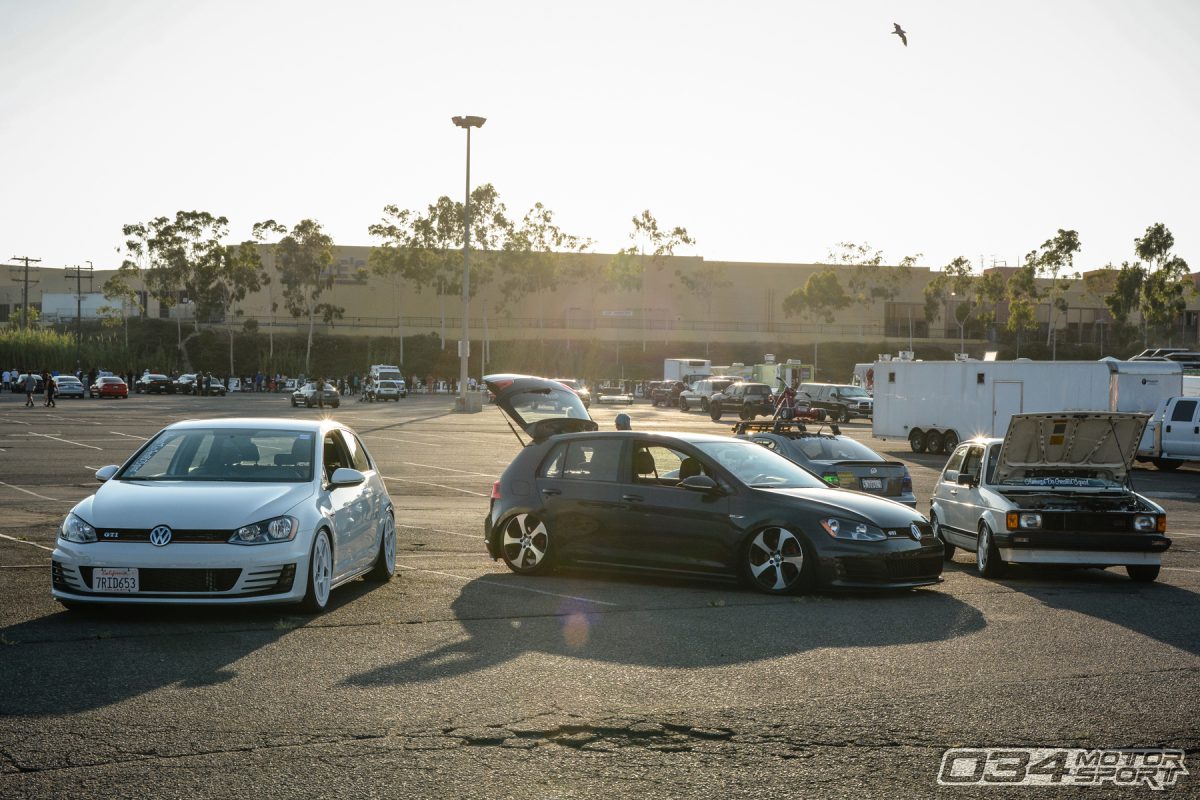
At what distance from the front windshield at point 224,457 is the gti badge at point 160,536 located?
1.14 meters

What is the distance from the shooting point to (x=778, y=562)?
11.6 meters

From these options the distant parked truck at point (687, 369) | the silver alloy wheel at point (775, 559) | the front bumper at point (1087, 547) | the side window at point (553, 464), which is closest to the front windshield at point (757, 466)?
the silver alloy wheel at point (775, 559)

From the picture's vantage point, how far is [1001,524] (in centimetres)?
1319

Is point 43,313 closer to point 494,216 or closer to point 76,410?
point 494,216

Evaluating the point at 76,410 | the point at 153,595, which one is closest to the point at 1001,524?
the point at 153,595

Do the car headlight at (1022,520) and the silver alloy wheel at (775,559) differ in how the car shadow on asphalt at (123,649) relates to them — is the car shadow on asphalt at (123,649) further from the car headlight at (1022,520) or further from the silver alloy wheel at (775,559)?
the car headlight at (1022,520)

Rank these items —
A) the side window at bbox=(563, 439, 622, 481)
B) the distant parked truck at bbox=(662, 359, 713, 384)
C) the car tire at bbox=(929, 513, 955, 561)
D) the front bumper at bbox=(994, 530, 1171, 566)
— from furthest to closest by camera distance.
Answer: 1. the distant parked truck at bbox=(662, 359, 713, 384)
2. the car tire at bbox=(929, 513, 955, 561)
3. the front bumper at bbox=(994, 530, 1171, 566)
4. the side window at bbox=(563, 439, 622, 481)

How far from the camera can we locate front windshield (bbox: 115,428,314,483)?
1081cm

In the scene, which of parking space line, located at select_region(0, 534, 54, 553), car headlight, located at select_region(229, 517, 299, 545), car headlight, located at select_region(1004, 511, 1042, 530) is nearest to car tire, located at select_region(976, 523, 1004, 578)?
car headlight, located at select_region(1004, 511, 1042, 530)

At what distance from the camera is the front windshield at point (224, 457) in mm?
10812

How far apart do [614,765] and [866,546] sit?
5.85m

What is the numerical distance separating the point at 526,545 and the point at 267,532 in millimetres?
3519

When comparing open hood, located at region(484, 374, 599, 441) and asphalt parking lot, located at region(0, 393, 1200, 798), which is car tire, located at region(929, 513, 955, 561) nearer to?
asphalt parking lot, located at region(0, 393, 1200, 798)

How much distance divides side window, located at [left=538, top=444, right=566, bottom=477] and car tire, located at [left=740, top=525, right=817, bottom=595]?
6.97 ft
